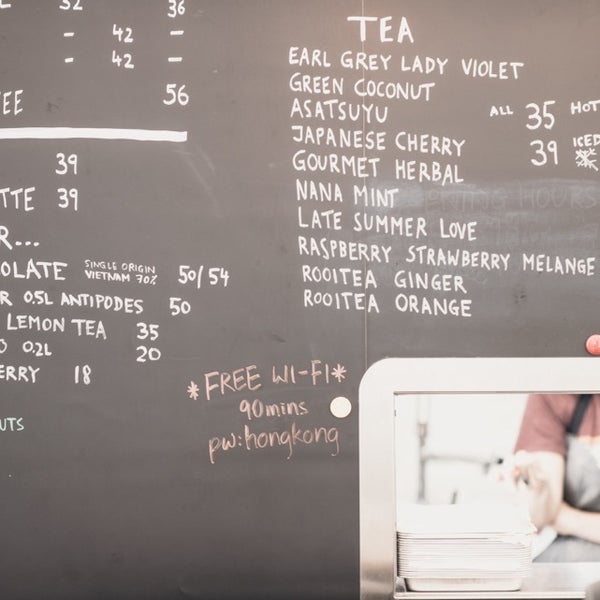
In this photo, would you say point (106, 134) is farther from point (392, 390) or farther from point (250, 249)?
point (392, 390)

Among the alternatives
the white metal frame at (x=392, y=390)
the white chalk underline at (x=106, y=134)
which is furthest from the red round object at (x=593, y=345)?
the white chalk underline at (x=106, y=134)

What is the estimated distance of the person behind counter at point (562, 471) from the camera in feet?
7.52

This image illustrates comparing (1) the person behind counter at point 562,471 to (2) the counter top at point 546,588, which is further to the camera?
(1) the person behind counter at point 562,471

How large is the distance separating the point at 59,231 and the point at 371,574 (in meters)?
1.13

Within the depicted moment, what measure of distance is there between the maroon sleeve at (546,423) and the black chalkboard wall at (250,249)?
207mm

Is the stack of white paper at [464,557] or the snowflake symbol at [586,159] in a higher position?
the snowflake symbol at [586,159]

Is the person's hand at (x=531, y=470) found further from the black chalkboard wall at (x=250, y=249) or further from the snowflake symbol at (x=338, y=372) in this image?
the snowflake symbol at (x=338, y=372)

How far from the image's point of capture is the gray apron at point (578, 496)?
233 centimetres

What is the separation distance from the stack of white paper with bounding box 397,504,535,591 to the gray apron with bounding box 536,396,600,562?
27 cm

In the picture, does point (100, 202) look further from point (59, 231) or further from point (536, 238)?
point (536, 238)

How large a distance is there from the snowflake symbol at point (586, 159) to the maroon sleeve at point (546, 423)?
0.59m

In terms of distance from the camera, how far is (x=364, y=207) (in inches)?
84.8

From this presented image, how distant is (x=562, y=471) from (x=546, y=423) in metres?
0.16

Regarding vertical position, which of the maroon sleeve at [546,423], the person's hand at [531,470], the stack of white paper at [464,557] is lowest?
Result: the stack of white paper at [464,557]
